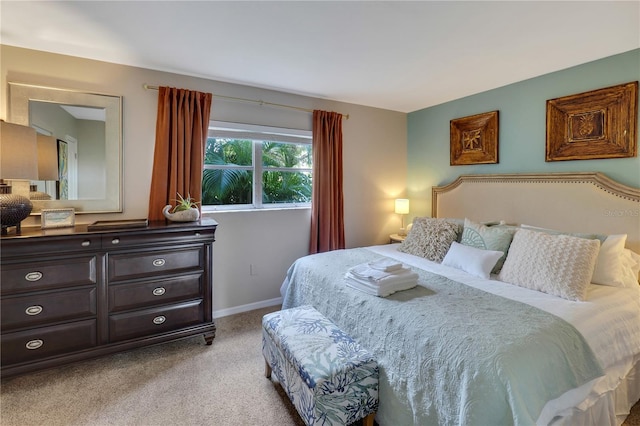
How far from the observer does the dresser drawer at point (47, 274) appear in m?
2.00

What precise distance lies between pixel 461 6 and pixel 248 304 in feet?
10.5

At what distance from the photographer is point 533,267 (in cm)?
208

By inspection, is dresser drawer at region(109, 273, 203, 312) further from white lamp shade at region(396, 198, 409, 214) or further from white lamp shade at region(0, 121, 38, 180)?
white lamp shade at region(396, 198, 409, 214)

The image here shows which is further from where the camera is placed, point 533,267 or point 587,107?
point 587,107

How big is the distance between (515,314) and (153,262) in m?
2.49

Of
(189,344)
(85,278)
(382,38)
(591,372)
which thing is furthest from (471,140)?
(85,278)

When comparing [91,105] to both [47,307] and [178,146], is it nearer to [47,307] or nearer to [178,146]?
[178,146]

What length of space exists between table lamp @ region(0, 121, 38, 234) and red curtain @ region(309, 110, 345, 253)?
2442 mm

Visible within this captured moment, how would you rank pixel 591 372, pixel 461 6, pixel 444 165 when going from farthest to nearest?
1. pixel 444 165
2. pixel 461 6
3. pixel 591 372

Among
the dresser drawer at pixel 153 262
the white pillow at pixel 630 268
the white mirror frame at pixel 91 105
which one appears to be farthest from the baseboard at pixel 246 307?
the white pillow at pixel 630 268

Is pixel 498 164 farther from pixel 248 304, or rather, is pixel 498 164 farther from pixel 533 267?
pixel 248 304

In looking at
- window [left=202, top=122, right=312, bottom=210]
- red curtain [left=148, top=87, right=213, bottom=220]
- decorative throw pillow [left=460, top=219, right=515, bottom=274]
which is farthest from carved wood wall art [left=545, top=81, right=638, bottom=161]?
red curtain [left=148, top=87, right=213, bottom=220]

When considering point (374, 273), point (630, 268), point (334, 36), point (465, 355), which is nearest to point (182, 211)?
point (374, 273)

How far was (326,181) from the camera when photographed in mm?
3658
